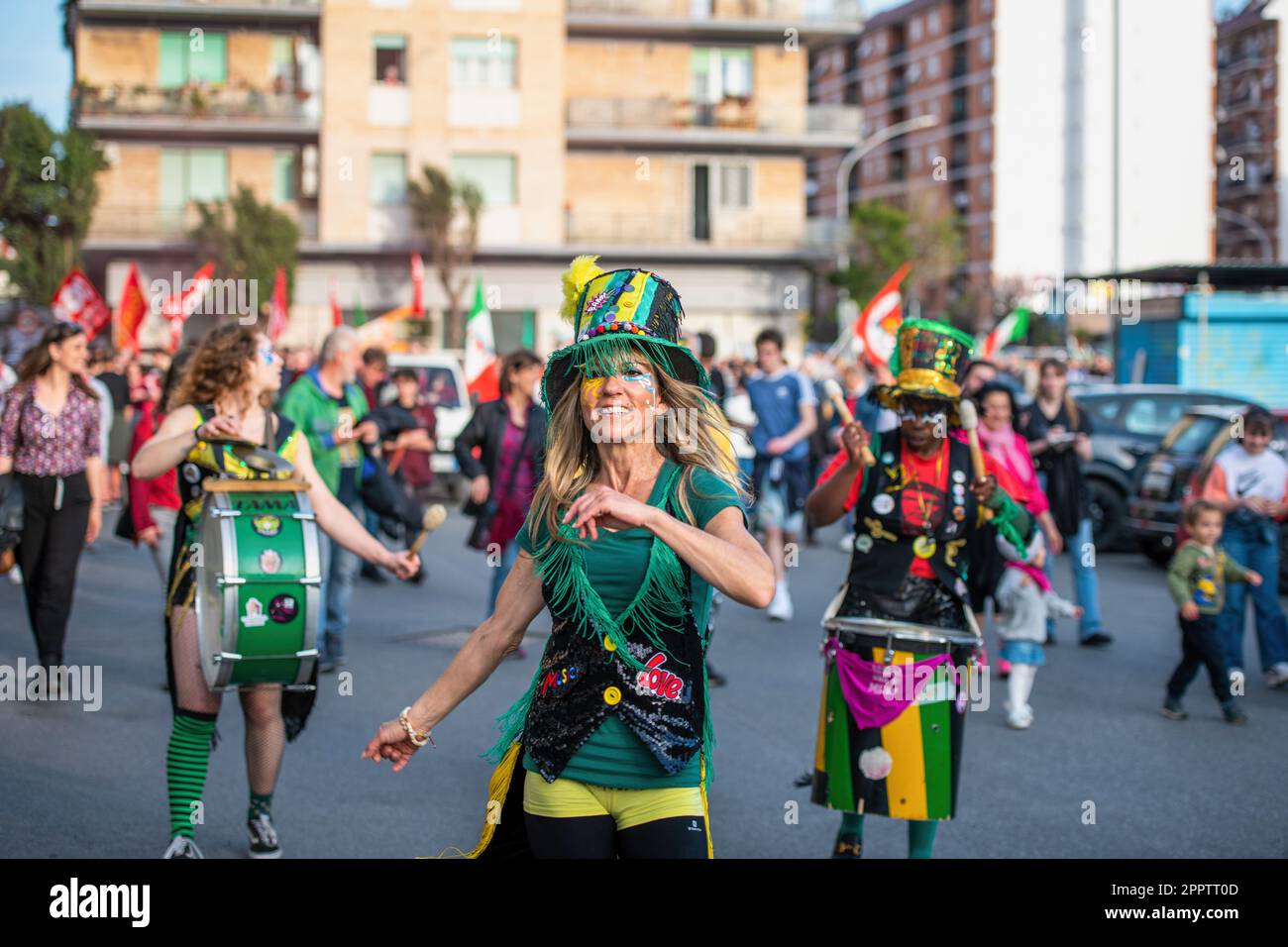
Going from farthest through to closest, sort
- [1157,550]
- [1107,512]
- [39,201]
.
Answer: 1. [39,201]
2. [1107,512]
3. [1157,550]

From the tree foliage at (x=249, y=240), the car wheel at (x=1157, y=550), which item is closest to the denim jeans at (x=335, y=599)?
the car wheel at (x=1157, y=550)

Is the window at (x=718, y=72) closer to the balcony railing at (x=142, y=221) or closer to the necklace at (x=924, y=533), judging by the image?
the balcony railing at (x=142, y=221)

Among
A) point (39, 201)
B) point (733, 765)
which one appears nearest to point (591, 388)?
point (733, 765)

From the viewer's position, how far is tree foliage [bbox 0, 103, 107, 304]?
112ft

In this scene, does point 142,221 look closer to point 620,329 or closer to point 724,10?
point 724,10

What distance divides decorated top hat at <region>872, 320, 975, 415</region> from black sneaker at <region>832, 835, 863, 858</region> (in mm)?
1489

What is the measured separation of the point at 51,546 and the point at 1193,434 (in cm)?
1058

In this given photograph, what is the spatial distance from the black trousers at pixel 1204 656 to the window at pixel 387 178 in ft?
122

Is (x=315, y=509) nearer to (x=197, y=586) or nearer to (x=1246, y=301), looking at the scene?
(x=197, y=586)

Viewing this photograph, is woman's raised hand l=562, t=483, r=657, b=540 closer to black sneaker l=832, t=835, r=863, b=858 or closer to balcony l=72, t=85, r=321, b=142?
black sneaker l=832, t=835, r=863, b=858

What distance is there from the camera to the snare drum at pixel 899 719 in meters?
5.07

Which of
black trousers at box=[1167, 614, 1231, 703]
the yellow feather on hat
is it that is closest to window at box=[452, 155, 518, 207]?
black trousers at box=[1167, 614, 1231, 703]

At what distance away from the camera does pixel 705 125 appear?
45781 mm
